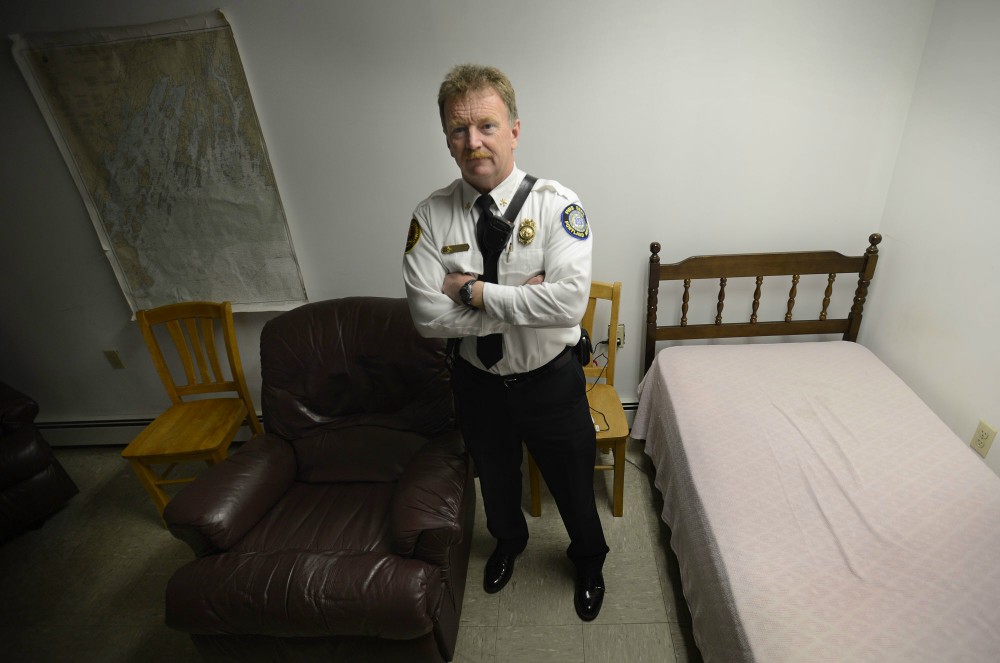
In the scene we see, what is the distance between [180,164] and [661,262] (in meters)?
2.11

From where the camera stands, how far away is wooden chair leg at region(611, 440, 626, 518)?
72.7 inches

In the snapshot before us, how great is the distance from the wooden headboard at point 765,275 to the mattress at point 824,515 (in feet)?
0.68

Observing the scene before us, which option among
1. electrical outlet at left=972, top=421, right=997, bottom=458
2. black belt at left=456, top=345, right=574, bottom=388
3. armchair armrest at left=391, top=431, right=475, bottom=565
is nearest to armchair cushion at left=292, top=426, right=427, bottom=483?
armchair armrest at left=391, top=431, right=475, bottom=565

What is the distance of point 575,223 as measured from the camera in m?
1.24

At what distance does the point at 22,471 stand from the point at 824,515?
3.11 meters

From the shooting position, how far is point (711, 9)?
166 cm

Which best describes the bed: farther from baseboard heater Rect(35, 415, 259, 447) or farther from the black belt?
baseboard heater Rect(35, 415, 259, 447)

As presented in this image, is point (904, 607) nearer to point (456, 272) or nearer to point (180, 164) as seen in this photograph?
point (456, 272)

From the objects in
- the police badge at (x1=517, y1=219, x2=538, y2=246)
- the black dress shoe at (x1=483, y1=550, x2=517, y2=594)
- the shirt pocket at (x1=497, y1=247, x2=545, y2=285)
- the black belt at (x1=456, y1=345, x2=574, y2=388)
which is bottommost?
the black dress shoe at (x1=483, y1=550, x2=517, y2=594)

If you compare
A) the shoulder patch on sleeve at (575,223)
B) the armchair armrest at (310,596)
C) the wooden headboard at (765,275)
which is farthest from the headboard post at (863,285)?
the armchair armrest at (310,596)

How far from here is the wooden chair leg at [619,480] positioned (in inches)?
72.7

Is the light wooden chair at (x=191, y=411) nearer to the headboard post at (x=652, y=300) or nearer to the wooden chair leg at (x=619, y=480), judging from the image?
the wooden chair leg at (x=619, y=480)

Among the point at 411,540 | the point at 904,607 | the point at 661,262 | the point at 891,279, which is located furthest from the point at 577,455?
the point at 891,279

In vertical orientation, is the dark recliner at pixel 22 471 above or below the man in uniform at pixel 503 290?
below
